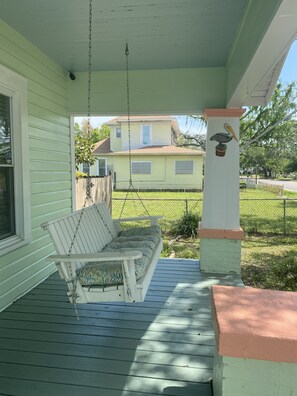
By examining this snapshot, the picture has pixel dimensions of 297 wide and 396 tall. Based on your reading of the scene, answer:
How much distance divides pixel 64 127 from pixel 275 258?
159 inches

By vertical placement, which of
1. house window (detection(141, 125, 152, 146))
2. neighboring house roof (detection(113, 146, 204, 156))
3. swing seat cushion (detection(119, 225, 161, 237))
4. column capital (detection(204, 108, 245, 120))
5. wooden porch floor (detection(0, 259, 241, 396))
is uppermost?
house window (detection(141, 125, 152, 146))

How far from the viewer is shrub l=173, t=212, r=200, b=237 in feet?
23.0

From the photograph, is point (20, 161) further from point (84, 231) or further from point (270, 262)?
point (270, 262)

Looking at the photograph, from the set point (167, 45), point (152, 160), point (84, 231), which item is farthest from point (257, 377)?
point (152, 160)

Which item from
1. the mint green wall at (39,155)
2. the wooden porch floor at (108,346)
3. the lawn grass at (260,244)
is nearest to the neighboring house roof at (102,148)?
the lawn grass at (260,244)

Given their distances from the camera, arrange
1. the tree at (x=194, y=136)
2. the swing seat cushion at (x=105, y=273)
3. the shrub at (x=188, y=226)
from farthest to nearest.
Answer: the tree at (x=194, y=136) → the shrub at (x=188, y=226) → the swing seat cushion at (x=105, y=273)

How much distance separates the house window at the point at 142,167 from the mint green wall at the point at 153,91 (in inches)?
471

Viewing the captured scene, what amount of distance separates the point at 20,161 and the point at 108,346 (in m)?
2.11

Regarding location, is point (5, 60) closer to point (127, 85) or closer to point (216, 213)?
point (127, 85)

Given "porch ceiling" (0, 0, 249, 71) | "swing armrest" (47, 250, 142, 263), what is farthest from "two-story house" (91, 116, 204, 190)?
"swing armrest" (47, 250, 142, 263)

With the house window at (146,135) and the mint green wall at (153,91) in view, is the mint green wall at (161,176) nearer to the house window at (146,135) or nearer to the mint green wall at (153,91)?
the house window at (146,135)

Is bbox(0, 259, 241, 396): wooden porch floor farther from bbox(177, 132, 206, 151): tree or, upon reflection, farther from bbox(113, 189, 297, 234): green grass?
bbox(177, 132, 206, 151): tree

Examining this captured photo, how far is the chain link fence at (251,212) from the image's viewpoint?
7406 millimetres

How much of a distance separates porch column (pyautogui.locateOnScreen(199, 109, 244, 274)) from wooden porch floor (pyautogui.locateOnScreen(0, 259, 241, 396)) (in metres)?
0.83
